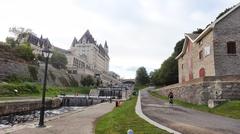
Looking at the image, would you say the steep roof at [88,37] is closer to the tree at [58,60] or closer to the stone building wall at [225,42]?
the tree at [58,60]

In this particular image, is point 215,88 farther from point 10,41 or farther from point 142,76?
point 142,76

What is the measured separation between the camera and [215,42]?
27828mm

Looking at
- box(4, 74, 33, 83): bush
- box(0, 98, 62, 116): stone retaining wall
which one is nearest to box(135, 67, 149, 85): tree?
box(4, 74, 33, 83): bush

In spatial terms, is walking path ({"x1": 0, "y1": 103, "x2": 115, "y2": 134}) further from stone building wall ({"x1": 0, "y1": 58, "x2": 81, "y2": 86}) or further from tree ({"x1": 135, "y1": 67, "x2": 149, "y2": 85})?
tree ({"x1": 135, "y1": 67, "x2": 149, "y2": 85})

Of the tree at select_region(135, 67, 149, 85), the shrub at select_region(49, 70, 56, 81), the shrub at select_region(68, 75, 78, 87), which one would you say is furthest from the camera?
the tree at select_region(135, 67, 149, 85)

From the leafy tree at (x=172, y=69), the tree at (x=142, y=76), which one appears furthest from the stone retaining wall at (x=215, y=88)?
the tree at (x=142, y=76)

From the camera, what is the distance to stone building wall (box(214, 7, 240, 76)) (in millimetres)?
27438

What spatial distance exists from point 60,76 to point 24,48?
55.6ft

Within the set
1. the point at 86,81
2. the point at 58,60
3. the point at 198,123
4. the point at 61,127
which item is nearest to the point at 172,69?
the point at 86,81

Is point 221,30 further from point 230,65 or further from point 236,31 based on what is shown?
point 230,65

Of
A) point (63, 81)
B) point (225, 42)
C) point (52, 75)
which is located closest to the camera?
point (225, 42)

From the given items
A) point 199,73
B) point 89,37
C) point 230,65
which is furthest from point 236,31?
point 89,37

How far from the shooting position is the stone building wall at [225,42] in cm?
2744

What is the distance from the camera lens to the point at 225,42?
2772 cm
